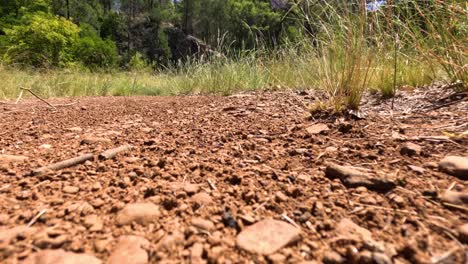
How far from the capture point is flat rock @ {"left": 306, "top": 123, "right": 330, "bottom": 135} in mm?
1280

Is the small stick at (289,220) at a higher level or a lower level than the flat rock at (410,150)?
lower

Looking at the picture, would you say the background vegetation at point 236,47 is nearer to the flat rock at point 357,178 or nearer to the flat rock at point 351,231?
the flat rock at point 357,178

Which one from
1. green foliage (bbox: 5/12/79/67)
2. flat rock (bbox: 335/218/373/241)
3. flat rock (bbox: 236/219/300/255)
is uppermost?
green foliage (bbox: 5/12/79/67)

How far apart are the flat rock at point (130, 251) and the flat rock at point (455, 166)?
2.61 feet

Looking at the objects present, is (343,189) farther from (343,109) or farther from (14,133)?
(14,133)

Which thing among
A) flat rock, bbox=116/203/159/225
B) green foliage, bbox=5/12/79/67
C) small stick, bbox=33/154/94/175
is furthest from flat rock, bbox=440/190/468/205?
green foliage, bbox=5/12/79/67

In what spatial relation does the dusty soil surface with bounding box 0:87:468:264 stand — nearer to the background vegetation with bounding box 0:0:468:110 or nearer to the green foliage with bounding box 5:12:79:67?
the background vegetation with bounding box 0:0:468:110

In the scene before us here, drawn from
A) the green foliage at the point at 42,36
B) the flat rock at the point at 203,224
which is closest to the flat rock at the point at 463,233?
the flat rock at the point at 203,224

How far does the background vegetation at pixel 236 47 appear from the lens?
180 centimetres

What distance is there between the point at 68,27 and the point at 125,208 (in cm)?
1713

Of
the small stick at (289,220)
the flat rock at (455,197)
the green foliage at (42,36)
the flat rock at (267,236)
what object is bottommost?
the flat rock at (267,236)

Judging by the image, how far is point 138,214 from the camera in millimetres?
681

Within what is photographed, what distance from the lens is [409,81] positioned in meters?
2.33

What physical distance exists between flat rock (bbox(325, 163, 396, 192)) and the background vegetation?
690mm
